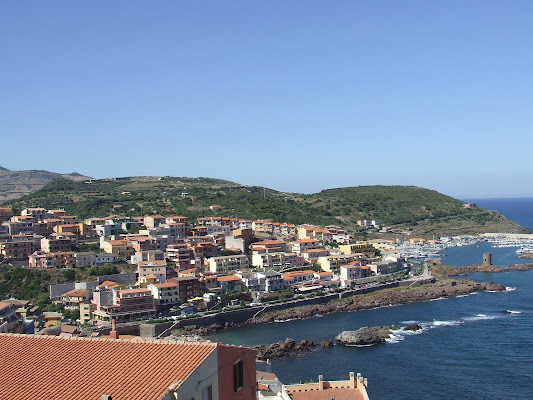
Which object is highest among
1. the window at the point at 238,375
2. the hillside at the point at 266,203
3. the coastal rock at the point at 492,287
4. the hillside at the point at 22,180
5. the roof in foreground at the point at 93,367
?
the hillside at the point at 22,180

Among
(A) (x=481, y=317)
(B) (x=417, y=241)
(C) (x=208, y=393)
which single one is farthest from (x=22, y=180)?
(C) (x=208, y=393)

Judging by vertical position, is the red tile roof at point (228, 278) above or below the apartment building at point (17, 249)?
below

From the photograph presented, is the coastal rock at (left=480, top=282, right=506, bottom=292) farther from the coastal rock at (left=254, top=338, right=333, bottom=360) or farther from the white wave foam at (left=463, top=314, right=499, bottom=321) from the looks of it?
the coastal rock at (left=254, top=338, right=333, bottom=360)

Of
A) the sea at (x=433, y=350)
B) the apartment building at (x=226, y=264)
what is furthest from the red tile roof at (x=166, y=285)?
the apartment building at (x=226, y=264)

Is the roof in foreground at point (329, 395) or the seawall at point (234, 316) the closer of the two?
the roof in foreground at point (329, 395)

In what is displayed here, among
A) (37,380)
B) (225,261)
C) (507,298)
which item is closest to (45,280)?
(225,261)

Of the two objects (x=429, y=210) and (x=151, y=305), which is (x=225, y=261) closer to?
(x=151, y=305)

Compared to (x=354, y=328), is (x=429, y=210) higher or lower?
higher

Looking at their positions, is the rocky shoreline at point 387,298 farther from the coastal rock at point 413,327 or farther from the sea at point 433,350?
the coastal rock at point 413,327
